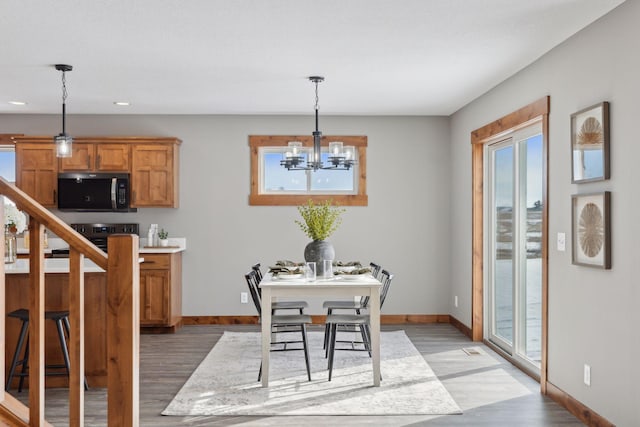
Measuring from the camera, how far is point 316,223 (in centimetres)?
501

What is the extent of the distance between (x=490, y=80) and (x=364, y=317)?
7.77 ft

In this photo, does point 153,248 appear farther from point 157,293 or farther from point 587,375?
point 587,375

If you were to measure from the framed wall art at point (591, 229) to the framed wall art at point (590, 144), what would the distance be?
0.43 ft

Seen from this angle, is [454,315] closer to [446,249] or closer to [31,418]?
[446,249]

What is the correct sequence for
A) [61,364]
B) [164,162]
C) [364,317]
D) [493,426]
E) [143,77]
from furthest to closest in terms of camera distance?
[164,162]
[143,77]
[364,317]
[61,364]
[493,426]

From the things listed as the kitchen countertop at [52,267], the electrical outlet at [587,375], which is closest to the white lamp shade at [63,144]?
the kitchen countertop at [52,267]

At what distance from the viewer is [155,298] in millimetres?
6441

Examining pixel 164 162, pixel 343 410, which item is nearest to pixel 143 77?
pixel 164 162

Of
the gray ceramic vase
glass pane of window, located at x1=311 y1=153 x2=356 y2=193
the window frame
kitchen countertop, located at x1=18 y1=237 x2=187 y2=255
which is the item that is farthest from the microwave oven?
the gray ceramic vase

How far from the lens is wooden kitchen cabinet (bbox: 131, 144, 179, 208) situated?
669 centimetres

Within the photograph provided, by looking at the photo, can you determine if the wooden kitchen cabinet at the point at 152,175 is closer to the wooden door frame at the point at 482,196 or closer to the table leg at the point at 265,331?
the table leg at the point at 265,331

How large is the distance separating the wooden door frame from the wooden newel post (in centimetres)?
313

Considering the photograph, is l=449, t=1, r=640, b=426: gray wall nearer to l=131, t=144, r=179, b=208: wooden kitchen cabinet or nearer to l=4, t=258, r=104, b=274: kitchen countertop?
l=4, t=258, r=104, b=274: kitchen countertop

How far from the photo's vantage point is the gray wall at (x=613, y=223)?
3154 mm
